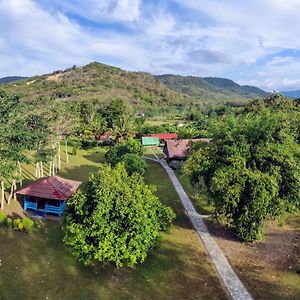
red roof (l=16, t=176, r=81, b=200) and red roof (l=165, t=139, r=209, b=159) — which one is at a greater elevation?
red roof (l=165, t=139, r=209, b=159)

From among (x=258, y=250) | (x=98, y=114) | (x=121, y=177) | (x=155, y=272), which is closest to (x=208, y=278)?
(x=155, y=272)

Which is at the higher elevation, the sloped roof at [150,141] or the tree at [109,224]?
the sloped roof at [150,141]

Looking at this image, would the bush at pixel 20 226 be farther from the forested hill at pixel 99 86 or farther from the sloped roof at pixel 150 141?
the forested hill at pixel 99 86

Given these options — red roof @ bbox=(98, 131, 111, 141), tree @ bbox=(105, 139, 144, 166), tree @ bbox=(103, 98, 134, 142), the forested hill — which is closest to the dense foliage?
tree @ bbox=(105, 139, 144, 166)

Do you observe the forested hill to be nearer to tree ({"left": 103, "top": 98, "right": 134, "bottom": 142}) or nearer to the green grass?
tree ({"left": 103, "top": 98, "right": 134, "bottom": 142})

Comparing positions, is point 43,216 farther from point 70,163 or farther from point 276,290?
point 70,163

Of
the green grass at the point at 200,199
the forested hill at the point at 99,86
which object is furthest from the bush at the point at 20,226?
the forested hill at the point at 99,86
